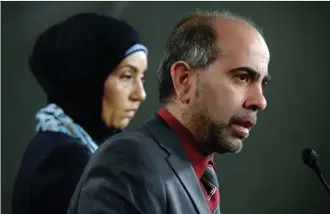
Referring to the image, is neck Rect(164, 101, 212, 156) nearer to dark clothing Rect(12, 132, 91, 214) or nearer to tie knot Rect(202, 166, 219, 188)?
tie knot Rect(202, 166, 219, 188)

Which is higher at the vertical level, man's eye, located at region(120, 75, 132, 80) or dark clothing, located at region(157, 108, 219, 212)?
man's eye, located at region(120, 75, 132, 80)

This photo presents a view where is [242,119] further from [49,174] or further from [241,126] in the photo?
[49,174]

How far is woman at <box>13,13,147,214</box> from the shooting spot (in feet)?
4.13

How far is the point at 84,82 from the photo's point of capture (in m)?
1.32

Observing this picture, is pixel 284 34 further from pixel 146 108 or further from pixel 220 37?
pixel 220 37

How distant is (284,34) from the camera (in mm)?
1808

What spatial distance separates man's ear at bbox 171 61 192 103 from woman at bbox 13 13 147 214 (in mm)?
422

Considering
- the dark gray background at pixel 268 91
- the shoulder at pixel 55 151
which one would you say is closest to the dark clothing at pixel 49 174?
the shoulder at pixel 55 151

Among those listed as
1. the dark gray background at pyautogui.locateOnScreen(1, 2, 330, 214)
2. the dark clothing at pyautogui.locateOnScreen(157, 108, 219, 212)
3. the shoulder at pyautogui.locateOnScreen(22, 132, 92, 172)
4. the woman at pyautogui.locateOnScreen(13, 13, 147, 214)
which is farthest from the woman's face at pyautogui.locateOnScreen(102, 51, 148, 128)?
the dark clothing at pyautogui.locateOnScreen(157, 108, 219, 212)

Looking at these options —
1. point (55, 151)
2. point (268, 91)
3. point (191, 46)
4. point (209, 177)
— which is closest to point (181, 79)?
point (191, 46)

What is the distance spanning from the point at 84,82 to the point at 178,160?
593 mm

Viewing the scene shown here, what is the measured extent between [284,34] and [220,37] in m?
1.02

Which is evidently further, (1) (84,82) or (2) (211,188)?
(1) (84,82)

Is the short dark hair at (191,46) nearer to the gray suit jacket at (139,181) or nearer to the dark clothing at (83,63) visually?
the gray suit jacket at (139,181)
